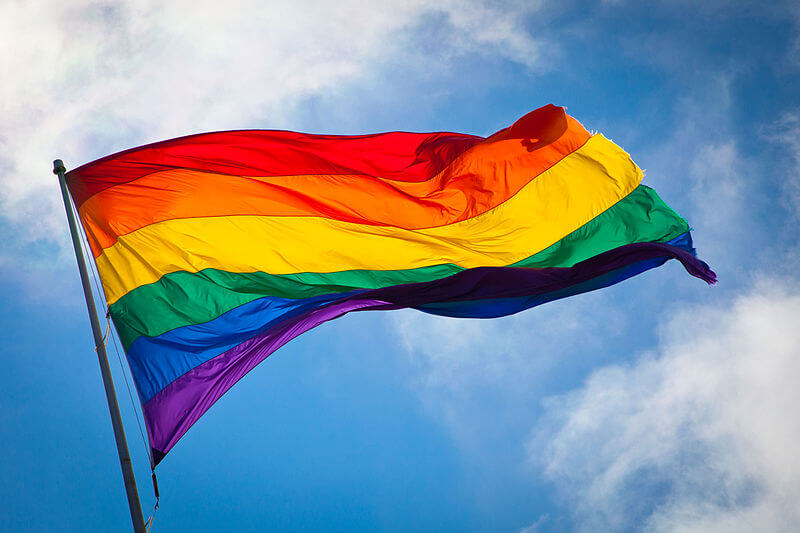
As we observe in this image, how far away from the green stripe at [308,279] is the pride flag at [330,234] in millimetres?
19

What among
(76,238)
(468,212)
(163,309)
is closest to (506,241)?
(468,212)

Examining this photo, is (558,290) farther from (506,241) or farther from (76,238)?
(76,238)

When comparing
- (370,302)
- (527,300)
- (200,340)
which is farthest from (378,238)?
(200,340)

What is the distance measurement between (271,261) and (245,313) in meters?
0.77

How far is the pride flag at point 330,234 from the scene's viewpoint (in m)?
8.59

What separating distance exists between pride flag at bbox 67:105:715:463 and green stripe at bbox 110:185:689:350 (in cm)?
2

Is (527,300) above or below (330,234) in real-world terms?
below

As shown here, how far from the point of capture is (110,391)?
7512 mm

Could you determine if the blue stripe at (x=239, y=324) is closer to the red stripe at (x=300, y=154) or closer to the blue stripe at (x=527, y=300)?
the blue stripe at (x=527, y=300)

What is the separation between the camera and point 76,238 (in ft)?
27.5

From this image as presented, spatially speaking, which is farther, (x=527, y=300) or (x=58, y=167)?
(x=527, y=300)

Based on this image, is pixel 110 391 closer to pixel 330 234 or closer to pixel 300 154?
pixel 330 234

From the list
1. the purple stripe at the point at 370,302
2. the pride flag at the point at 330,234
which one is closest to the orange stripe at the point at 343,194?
the pride flag at the point at 330,234

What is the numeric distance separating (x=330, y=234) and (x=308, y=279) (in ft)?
2.47
